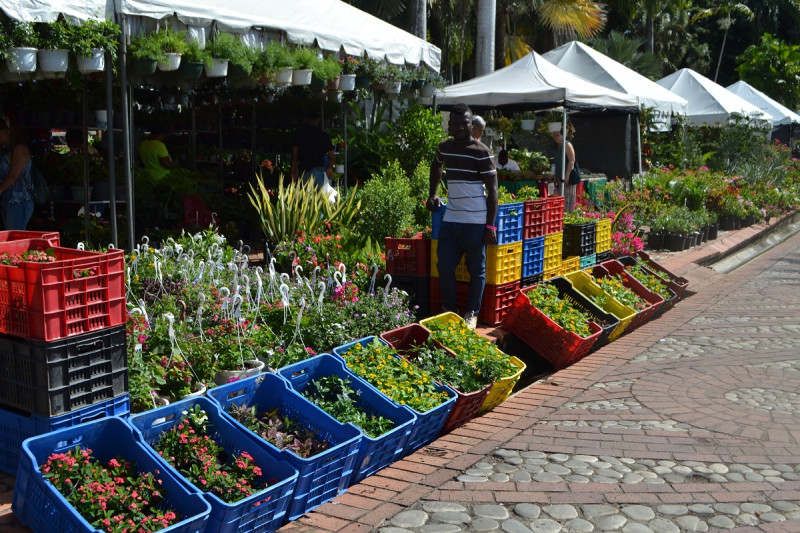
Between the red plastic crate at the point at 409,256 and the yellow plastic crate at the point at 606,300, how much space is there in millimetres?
1628

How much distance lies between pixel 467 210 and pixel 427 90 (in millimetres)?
5237

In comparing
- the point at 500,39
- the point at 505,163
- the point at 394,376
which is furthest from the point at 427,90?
the point at 500,39

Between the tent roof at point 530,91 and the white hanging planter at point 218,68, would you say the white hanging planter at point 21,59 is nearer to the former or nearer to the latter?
the white hanging planter at point 218,68

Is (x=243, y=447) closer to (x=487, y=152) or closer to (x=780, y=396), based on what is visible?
(x=487, y=152)

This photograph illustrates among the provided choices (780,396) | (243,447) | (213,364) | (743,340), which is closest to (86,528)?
(243,447)

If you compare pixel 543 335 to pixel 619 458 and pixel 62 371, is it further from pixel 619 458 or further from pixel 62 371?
pixel 62 371

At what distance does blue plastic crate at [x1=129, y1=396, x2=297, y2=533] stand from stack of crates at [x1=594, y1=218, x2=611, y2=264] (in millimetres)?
6937

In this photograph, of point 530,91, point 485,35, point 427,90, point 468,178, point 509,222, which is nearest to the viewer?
point 468,178

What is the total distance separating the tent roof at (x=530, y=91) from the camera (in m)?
13.2

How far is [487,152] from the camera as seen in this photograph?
7504 millimetres

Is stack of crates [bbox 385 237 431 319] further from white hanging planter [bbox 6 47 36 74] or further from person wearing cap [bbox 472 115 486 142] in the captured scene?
white hanging planter [bbox 6 47 36 74]

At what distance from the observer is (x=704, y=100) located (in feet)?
85.9

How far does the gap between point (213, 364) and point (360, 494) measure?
1.33 m

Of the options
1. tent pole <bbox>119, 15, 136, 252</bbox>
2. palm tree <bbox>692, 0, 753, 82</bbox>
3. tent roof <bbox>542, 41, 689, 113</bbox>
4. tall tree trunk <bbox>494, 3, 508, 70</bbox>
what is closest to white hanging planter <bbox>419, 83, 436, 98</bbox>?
tent pole <bbox>119, 15, 136, 252</bbox>
